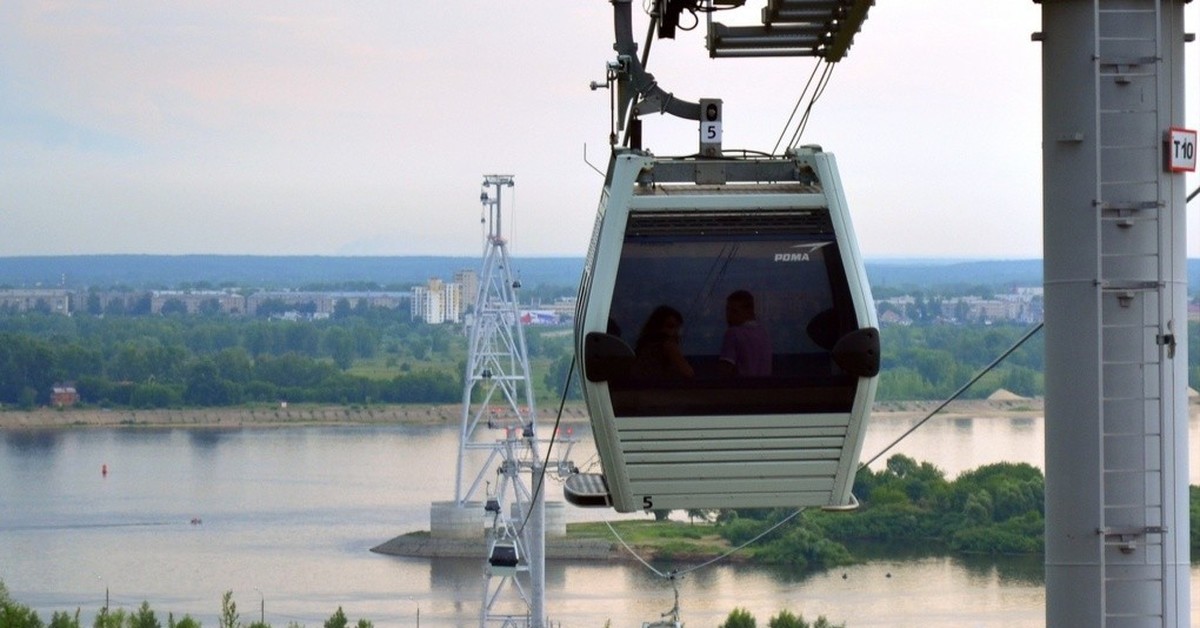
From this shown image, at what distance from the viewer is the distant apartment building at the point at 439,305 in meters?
76.9

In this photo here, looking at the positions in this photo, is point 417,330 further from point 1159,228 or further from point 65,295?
point 1159,228

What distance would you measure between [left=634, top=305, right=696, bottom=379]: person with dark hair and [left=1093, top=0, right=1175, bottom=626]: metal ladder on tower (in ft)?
2.92

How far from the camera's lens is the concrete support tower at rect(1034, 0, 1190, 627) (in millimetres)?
3369

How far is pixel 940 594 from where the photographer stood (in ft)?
78.7

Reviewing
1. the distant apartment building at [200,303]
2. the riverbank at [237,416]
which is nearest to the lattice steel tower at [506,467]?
the riverbank at [237,416]

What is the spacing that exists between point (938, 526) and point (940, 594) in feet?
17.0

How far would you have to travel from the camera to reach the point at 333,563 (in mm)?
26500

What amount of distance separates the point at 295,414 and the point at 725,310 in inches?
1936

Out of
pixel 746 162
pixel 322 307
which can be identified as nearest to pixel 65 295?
pixel 322 307

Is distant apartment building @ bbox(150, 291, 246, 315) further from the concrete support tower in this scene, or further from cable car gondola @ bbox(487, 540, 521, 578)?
the concrete support tower

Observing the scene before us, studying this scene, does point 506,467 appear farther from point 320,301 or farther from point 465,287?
point 320,301

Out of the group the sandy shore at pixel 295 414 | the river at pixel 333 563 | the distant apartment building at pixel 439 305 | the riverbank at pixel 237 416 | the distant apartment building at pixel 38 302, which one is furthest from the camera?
the distant apartment building at pixel 38 302

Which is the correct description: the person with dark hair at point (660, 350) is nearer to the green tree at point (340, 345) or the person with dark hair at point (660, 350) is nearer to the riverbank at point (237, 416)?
the riverbank at point (237, 416)

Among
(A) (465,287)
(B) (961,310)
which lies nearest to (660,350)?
(B) (961,310)
